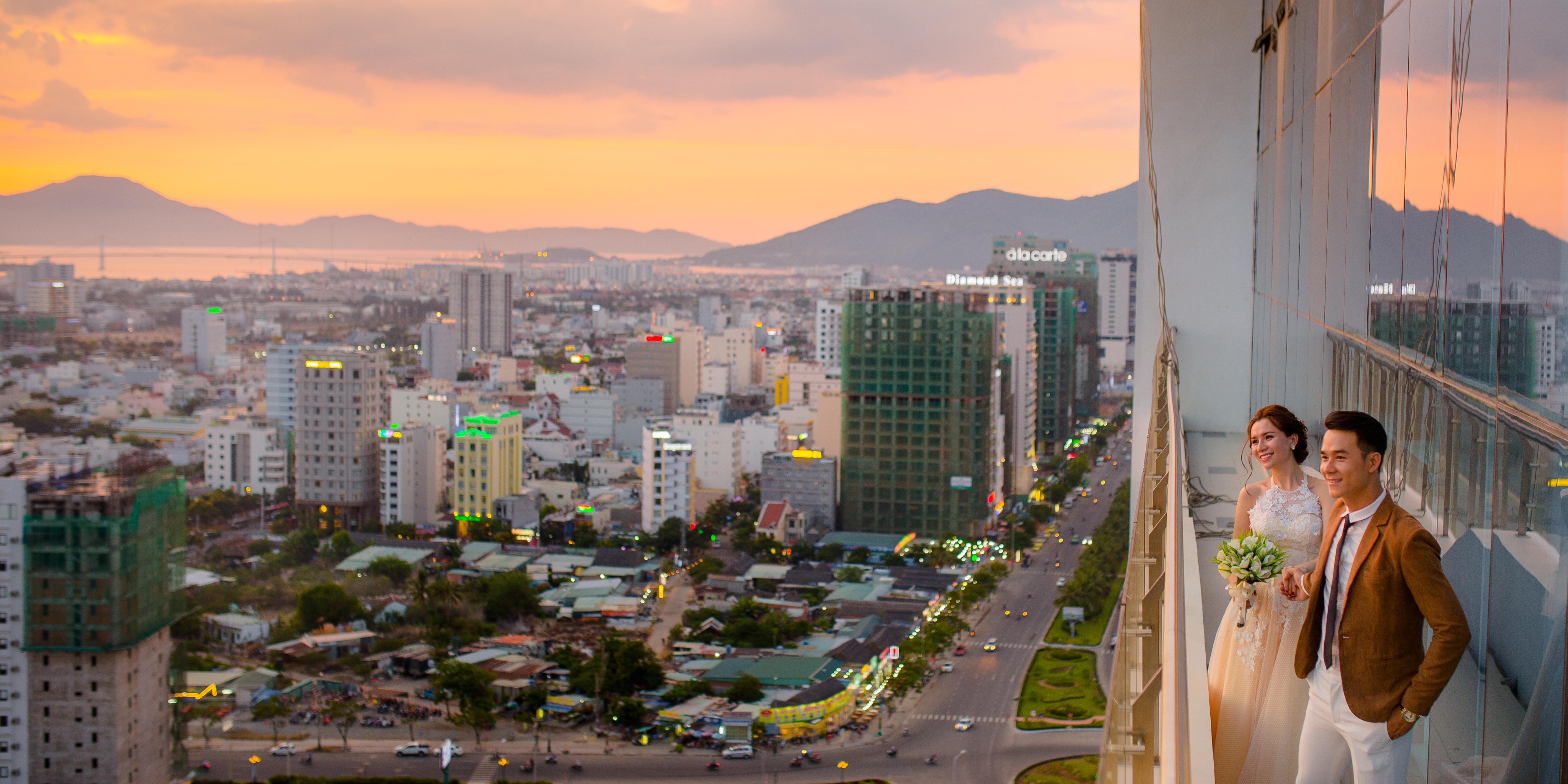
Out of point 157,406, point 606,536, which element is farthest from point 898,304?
point 157,406

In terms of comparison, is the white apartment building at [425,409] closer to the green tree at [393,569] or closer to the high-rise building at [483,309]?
the green tree at [393,569]

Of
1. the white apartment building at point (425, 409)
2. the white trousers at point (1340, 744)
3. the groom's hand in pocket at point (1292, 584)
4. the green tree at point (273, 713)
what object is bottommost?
the green tree at point (273, 713)

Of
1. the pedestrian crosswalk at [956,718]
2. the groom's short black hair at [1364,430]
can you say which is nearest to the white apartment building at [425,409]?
the pedestrian crosswalk at [956,718]

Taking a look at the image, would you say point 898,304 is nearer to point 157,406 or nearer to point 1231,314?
point 157,406

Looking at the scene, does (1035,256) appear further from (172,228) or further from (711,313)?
(172,228)

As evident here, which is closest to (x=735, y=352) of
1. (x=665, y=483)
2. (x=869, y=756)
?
(x=665, y=483)

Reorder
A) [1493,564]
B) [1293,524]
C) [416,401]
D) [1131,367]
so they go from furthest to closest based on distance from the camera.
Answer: [1131,367] < [416,401] < [1293,524] < [1493,564]
